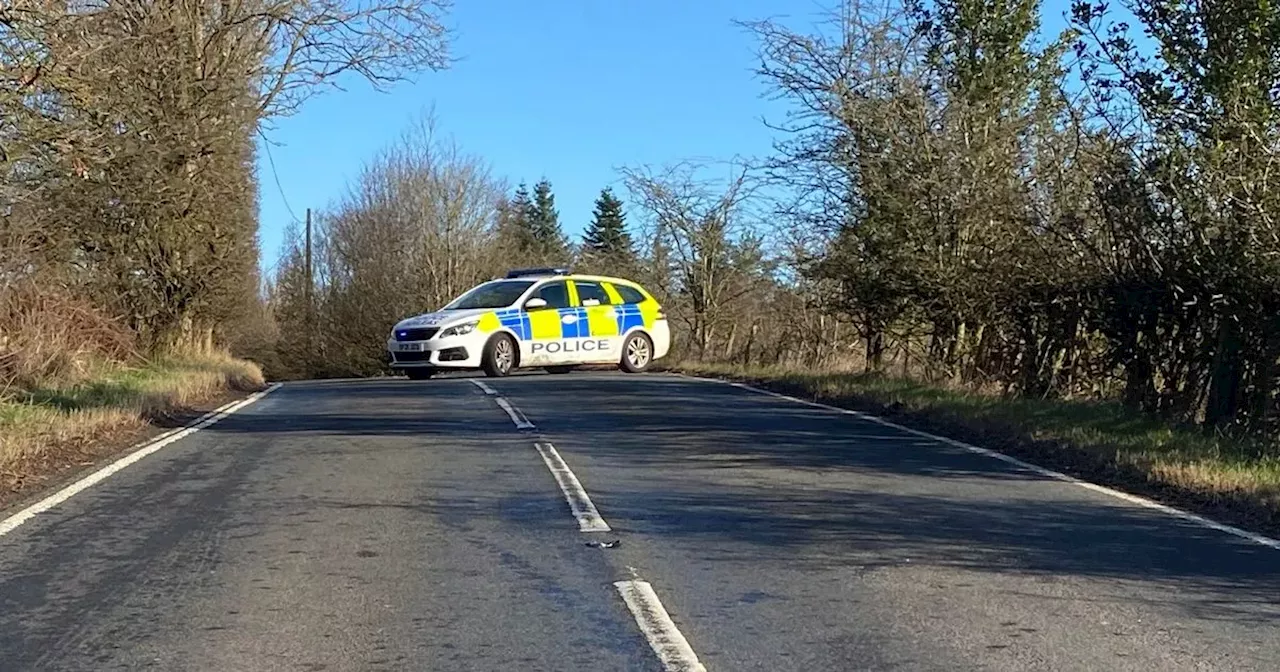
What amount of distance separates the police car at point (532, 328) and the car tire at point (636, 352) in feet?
0.06

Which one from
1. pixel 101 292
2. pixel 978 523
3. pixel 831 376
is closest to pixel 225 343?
pixel 101 292

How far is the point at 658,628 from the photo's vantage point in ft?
19.2

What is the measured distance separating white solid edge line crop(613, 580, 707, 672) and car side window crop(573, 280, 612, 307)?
17.2m

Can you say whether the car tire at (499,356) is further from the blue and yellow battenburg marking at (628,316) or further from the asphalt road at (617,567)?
the asphalt road at (617,567)

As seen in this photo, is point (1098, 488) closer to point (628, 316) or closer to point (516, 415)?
point (516, 415)

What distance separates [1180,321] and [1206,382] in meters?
0.64

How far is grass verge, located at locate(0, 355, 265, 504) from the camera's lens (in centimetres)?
1075

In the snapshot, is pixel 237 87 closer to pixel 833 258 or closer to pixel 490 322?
pixel 490 322

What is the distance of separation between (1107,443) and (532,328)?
12899 mm

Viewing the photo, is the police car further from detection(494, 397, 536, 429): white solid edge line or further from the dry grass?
detection(494, 397, 536, 429): white solid edge line

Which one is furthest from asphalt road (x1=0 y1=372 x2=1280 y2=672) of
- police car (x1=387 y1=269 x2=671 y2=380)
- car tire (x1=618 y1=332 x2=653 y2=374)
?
car tire (x1=618 y1=332 x2=653 y2=374)

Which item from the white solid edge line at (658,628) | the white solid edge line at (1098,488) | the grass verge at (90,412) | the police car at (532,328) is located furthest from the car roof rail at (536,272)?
the white solid edge line at (658,628)

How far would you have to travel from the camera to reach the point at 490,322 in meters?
22.7

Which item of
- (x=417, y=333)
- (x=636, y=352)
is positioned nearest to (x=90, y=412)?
(x=417, y=333)
